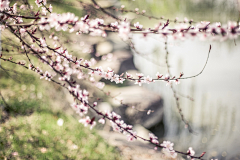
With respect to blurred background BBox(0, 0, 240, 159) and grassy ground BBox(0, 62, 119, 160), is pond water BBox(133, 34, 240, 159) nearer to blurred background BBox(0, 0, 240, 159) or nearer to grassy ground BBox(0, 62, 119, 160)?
→ blurred background BBox(0, 0, 240, 159)

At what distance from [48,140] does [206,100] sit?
4246 millimetres

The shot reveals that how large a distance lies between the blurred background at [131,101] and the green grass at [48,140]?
0.01 metres

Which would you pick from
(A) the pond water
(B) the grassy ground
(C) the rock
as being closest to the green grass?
(B) the grassy ground

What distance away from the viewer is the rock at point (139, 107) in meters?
3.23

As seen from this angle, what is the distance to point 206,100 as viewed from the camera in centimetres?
428

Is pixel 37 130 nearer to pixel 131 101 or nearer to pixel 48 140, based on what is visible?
pixel 48 140

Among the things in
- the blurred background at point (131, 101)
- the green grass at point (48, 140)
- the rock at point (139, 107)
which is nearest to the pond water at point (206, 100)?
the blurred background at point (131, 101)

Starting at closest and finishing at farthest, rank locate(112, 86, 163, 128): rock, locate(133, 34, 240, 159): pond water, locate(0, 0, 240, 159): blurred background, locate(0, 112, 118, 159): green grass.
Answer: locate(0, 112, 118, 159): green grass
locate(0, 0, 240, 159): blurred background
locate(112, 86, 163, 128): rock
locate(133, 34, 240, 159): pond water

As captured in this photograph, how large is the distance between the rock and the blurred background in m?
0.02

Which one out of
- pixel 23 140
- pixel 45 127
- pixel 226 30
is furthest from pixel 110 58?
pixel 226 30

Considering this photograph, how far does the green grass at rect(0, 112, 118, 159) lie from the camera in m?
1.93

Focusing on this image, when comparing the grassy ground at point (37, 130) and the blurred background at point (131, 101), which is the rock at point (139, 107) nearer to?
the blurred background at point (131, 101)

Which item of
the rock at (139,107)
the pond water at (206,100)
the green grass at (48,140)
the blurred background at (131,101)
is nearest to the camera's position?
the green grass at (48,140)

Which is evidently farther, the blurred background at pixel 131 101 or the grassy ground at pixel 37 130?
the blurred background at pixel 131 101
